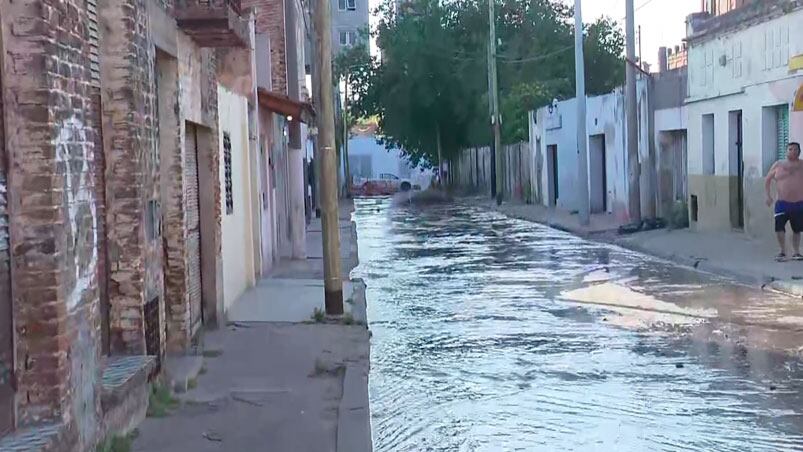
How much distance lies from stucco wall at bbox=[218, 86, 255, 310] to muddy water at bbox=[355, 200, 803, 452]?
1.81 meters

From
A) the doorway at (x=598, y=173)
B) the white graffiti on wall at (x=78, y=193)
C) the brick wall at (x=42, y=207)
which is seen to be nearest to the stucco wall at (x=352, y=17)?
the doorway at (x=598, y=173)

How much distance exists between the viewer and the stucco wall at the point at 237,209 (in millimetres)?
13445

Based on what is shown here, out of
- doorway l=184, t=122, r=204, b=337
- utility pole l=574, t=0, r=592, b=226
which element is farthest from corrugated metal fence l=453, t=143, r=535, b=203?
doorway l=184, t=122, r=204, b=337

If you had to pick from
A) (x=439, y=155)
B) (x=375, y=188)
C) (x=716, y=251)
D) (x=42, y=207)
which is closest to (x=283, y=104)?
(x=716, y=251)

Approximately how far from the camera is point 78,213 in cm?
621

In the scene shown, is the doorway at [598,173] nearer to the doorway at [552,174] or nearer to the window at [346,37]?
the doorway at [552,174]

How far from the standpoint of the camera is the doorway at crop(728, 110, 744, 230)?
22.7 metres

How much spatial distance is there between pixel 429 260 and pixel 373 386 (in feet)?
38.0

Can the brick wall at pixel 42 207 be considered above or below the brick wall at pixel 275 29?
below

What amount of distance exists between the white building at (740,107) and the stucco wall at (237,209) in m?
9.49

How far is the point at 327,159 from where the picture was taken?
42.9 feet

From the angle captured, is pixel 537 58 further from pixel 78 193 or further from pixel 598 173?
pixel 78 193

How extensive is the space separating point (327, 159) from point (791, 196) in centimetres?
809

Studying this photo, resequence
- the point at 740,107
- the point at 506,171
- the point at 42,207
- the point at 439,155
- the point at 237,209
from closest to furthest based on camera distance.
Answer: the point at 42,207, the point at 237,209, the point at 740,107, the point at 506,171, the point at 439,155
